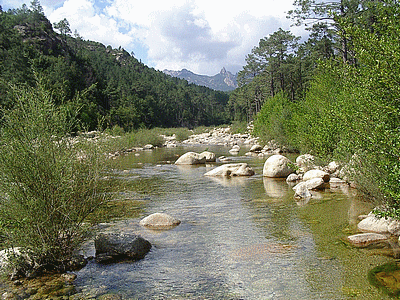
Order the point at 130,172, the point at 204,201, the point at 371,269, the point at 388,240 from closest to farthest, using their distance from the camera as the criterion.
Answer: the point at 371,269 < the point at 388,240 < the point at 204,201 < the point at 130,172

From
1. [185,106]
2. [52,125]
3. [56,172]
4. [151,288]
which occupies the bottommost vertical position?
[151,288]

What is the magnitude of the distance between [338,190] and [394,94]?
28.0ft

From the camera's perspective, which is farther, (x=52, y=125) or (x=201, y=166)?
(x=201, y=166)

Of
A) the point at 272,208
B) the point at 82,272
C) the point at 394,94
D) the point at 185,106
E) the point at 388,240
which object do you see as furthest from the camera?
the point at 185,106

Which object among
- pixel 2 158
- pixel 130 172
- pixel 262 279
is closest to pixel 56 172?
pixel 2 158

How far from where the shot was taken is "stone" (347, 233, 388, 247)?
7.80 m

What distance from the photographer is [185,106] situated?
129 m

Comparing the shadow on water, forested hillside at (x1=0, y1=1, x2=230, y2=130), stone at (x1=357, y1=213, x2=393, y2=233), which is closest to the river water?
the shadow on water

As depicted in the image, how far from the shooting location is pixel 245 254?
766 cm

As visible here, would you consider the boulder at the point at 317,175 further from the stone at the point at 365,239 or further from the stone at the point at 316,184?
the stone at the point at 365,239

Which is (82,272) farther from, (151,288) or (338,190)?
(338,190)

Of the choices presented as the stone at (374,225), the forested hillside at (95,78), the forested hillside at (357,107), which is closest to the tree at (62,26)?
the forested hillside at (95,78)

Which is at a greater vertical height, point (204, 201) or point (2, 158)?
point (2, 158)

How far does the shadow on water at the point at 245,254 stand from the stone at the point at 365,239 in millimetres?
305
